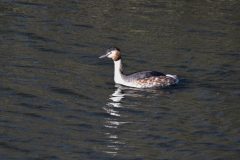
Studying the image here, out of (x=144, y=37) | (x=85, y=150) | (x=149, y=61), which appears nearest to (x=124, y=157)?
(x=85, y=150)

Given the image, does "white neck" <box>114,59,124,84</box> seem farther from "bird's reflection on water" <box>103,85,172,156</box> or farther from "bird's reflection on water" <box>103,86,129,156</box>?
"bird's reflection on water" <box>103,86,129,156</box>

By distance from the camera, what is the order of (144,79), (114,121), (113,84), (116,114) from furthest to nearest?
(113,84)
(144,79)
(116,114)
(114,121)

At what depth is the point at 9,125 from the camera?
1720 cm

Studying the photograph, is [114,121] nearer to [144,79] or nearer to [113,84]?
[144,79]

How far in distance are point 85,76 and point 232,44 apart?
6.09 metres

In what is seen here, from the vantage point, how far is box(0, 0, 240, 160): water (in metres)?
16.5

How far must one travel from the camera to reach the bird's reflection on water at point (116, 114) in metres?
16.5

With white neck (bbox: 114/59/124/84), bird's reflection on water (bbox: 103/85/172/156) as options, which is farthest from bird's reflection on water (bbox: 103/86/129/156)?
white neck (bbox: 114/59/124/84)

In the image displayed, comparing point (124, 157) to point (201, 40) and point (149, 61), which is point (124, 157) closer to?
point (149, 61)

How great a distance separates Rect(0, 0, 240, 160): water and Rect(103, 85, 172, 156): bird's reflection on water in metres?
0.03

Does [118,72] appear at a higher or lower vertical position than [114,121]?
higher

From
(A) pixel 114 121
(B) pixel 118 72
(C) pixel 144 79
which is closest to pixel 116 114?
(A) pixel 114 121

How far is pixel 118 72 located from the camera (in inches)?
874

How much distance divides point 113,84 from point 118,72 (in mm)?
418
